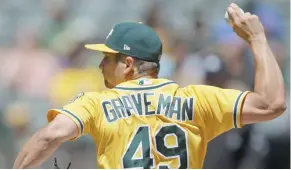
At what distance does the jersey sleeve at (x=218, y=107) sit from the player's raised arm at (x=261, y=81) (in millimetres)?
27

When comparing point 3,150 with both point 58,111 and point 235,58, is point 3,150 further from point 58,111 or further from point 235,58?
point 58,111

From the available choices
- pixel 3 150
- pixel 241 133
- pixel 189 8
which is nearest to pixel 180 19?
pixel 189 8

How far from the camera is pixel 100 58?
6.69 m

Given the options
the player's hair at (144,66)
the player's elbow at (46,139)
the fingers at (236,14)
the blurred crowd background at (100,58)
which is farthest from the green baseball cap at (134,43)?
the blurred crowd background at (100,58)

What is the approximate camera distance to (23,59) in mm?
6676

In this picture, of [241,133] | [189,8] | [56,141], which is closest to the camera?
[56,141]

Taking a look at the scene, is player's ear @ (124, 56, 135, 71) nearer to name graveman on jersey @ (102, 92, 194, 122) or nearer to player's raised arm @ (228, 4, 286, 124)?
name graveman on jersey @ (102, 92, 194, 122)

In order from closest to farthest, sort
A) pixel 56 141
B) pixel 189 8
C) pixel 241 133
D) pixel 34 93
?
1. pixel 56 141
2. pixel 241 133
3. pixel 34 93
4. pixel 189 8

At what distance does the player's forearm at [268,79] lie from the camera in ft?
7.84

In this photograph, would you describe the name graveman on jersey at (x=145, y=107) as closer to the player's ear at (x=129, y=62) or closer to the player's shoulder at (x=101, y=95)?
the player's shoulder at (x=101, y=95)

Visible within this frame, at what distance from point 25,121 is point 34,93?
0.95ft

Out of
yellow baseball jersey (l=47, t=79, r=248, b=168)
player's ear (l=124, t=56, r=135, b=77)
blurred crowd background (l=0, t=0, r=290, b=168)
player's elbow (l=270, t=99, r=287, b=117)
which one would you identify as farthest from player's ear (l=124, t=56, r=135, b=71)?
blurred crowd background (l=0, t=0, r=290, b=168)

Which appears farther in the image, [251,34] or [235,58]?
[235,58]

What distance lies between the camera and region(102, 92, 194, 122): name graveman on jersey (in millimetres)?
2479
